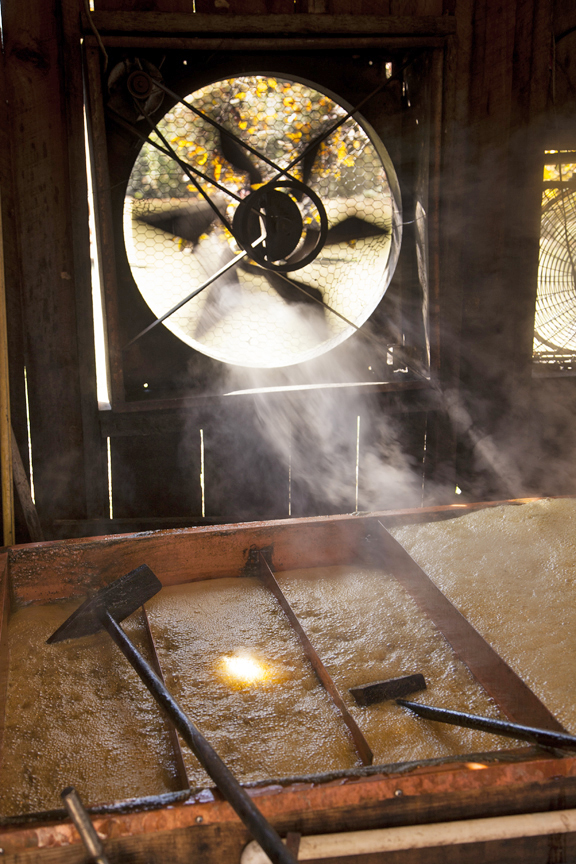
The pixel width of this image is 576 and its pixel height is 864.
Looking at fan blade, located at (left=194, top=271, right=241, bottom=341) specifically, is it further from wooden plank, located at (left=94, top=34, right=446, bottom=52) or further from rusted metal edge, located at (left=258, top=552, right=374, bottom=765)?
rusted metal edge, located at (left=258, top=552, right=374, bottom=765)

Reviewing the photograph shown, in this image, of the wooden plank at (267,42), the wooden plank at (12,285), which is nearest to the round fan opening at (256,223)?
the wooden plank at (267,42)

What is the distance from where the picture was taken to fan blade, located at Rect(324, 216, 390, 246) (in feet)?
12.2

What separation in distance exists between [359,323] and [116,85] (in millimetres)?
1842

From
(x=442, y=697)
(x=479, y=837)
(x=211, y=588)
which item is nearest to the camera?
(x=479, y=837)

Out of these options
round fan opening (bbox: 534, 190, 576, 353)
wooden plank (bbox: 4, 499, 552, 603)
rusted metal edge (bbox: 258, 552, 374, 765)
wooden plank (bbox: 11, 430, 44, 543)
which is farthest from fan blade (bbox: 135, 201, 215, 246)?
round fan opening (bbox: 534, 190, 576, 353)

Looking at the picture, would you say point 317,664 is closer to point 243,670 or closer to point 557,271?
point 243,670

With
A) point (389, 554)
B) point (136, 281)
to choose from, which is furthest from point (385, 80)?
point (389, 554)

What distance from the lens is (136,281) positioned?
3408 mm

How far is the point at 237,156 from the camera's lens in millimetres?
3518

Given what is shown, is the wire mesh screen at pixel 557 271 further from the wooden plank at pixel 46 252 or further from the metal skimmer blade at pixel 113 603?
the metal skimmer blade at pixel 113 603

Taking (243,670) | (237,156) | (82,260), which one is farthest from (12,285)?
(243,670)

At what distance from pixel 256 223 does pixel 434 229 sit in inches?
40.3

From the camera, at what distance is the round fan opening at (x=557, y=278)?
3.97 meters

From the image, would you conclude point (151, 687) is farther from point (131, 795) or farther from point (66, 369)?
point (66, 369)
